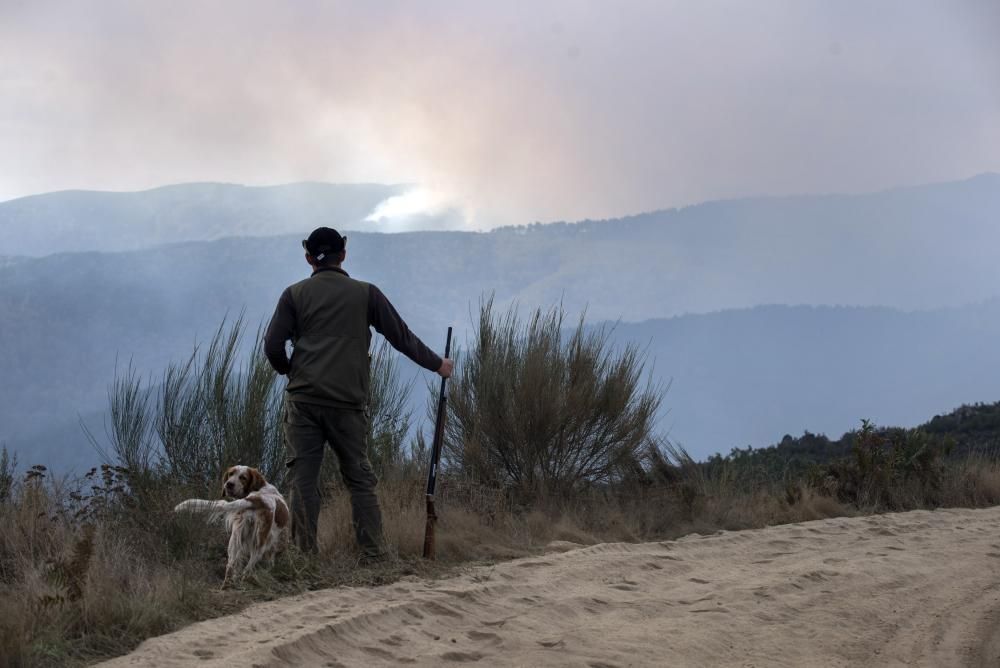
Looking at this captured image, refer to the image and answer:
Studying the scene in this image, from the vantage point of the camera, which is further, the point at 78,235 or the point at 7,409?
the point at 78,235

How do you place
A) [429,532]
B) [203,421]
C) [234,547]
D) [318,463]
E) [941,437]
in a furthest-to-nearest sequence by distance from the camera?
1. [941,437]
2. [203,421]
3. [429,532]
4. [318,463]
5. [234,547]

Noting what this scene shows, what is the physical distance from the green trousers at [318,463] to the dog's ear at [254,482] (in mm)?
263

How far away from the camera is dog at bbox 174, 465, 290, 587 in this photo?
259 inches

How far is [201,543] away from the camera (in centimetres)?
727

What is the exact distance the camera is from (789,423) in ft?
625

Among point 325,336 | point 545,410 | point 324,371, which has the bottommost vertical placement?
point 545,410

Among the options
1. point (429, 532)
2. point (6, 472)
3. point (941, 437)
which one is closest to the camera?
point (429, 532)

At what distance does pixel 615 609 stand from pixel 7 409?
12963 centimetres

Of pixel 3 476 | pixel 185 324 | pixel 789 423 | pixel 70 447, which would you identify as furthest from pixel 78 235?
pixel 3 476

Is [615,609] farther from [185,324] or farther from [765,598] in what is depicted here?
[185,324]

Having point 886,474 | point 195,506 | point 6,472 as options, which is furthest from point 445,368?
point 886,474

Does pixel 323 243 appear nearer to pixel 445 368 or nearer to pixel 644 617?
pixel 445 368

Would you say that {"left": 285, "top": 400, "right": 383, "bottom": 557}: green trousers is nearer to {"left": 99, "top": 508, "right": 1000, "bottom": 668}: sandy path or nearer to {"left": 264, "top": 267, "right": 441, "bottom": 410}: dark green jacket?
{"left": 264, "top": 267, "right": 441, "bottom": 410}: dark green jacket

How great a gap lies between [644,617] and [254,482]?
8.62ft
